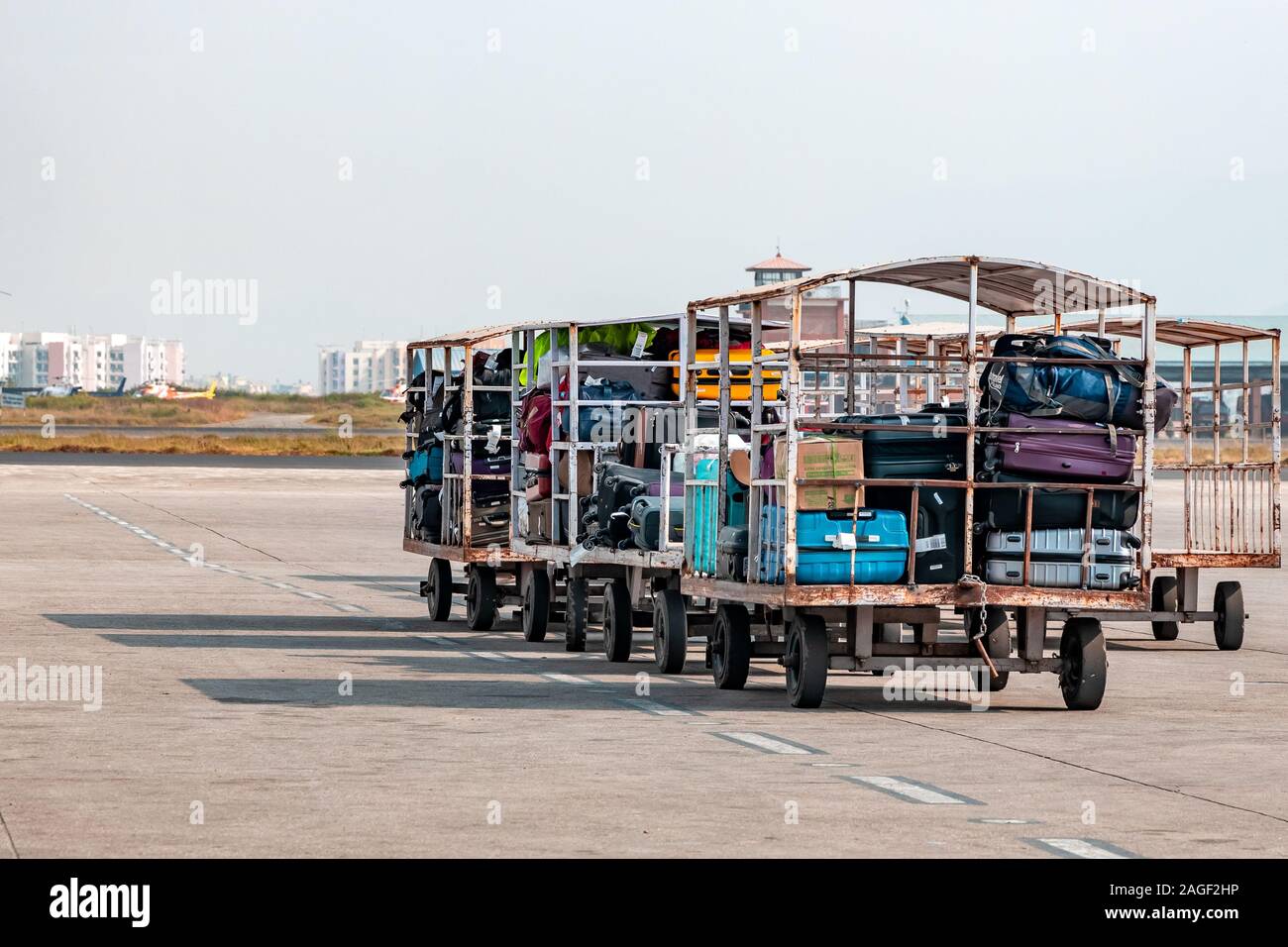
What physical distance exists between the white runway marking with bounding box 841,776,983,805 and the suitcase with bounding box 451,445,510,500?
11.9m

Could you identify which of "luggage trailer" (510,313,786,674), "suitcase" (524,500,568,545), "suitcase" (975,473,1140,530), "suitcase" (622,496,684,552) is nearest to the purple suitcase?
"suitcase" (975,473,1140,530)

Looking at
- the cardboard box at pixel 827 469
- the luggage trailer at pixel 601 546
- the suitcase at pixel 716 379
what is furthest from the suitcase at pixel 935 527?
the suitcase at pixel 716 379

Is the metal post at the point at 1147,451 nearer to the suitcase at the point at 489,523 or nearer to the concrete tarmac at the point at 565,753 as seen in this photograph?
the concrete tarmac at the point at 565,753

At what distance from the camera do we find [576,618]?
20141 mm

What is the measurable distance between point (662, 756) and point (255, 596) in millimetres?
14890

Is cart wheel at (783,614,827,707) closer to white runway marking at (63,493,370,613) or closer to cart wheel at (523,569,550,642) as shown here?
cart wheel at (523,569,550,642)

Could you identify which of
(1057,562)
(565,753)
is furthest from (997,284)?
(565,753)

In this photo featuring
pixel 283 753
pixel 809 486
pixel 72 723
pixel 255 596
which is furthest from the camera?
pixel 255 596

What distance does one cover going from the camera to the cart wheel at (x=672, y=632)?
17703 millimetres

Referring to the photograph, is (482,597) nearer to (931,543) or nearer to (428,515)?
(428,515)
